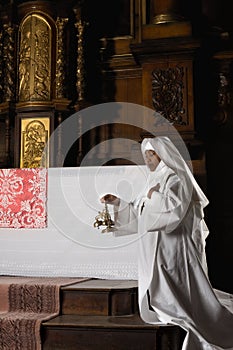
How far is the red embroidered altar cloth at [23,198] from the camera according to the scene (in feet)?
16.8

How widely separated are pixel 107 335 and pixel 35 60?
3.54 m

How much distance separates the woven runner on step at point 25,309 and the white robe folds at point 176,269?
716mm

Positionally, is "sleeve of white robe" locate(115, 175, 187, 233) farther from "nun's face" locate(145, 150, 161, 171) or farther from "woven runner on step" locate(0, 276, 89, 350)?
"woven runner on step" locate(0, 276, 89, 350)

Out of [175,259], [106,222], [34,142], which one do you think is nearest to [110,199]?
[106,222]

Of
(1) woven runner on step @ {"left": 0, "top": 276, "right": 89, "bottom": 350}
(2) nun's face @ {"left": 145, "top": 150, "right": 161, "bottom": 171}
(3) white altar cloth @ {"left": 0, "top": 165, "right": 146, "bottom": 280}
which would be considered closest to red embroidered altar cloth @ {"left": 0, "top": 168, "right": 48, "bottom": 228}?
(3) white altar cloth @ {"left": 0, "top": 165, "right": 146, "bottom": 280}

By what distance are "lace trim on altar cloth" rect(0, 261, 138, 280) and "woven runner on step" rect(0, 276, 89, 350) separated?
9.7 inches

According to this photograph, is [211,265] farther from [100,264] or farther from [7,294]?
[7,294]

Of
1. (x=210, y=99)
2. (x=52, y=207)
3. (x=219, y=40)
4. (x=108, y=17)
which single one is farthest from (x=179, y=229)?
(x=108, y=17)

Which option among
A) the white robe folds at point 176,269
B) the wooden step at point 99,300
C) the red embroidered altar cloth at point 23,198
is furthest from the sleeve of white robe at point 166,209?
the red embroidered altar cloth at point 23,198

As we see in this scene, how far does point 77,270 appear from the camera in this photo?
4.88 metres

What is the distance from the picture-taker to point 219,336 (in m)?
4.10

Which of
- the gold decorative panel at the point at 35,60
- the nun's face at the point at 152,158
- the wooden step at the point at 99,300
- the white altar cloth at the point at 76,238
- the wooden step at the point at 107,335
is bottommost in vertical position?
the wooden step at the point at 107,335

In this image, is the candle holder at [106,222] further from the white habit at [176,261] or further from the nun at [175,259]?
the white habit at [176,261]

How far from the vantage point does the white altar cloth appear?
189 inches
